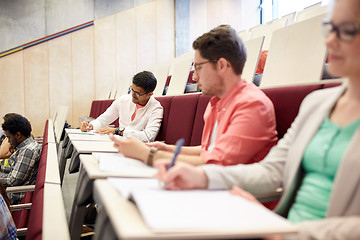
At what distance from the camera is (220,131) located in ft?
1.61

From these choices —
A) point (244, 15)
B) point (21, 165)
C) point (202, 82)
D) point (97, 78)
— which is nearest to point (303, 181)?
point (202, 82)

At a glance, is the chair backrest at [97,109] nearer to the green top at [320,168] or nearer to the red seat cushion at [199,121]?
the red seat cushion at [199,121]

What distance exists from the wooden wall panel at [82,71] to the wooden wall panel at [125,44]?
21 centimetres

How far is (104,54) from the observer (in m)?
2.80

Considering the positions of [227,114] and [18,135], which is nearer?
[227,114]

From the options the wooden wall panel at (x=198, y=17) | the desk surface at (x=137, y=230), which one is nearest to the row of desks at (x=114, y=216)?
the desk surface at (x=137, y=230)

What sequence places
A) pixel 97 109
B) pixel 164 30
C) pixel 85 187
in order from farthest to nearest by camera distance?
pixel 164 30 < pixel 97 109 < pixel 85 187

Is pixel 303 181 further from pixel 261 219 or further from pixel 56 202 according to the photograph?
pixel 56 202

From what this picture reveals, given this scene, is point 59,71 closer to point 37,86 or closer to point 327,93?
point 37,86

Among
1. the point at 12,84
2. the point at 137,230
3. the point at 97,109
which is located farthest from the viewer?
the point at 12,84

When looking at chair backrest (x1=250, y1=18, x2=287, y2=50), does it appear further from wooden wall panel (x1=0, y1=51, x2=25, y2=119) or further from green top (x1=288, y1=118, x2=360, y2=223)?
wooden wall panel (x1=0, y1=51, x2=25, y2=119)

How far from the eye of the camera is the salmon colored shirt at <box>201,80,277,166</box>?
43 cm

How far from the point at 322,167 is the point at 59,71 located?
263 cm

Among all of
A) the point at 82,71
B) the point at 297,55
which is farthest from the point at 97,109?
the point at 297,55
